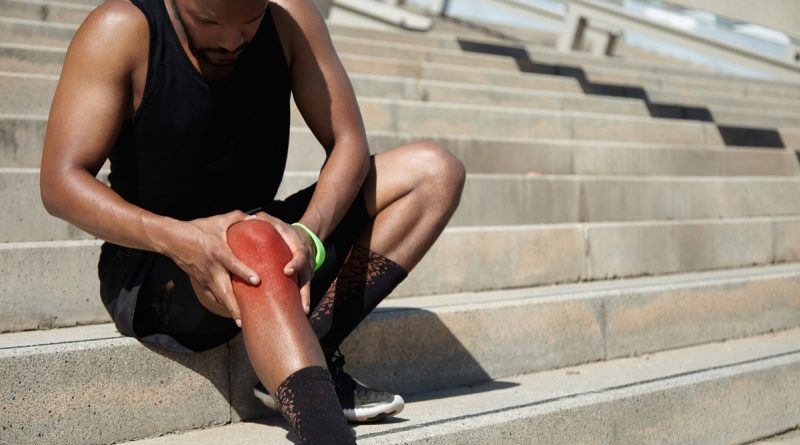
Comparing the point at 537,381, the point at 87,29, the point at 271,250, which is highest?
the point at 87,29

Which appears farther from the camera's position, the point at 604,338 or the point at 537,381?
the point at 604,338

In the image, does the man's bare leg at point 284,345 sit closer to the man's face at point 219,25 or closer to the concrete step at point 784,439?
the man's face at point 219,25

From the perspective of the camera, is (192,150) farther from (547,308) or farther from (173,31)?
(547,308)

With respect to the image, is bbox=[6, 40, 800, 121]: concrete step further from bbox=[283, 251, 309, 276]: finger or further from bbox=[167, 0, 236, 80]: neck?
bbox=[283, 251, 309, 276]: finger

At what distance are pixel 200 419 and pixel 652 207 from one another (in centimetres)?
285

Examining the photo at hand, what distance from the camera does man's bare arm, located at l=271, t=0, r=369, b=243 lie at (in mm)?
2496

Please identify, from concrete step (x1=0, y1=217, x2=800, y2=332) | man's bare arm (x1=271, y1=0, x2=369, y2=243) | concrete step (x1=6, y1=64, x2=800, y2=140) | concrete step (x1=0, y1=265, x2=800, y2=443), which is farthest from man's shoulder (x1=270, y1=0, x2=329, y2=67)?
concrete step (x1=6, y1=64, x2=800, y2=140)

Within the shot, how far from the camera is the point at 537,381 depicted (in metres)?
3.14

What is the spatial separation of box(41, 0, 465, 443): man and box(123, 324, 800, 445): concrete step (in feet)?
0.55

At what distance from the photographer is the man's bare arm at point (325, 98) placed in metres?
2.50

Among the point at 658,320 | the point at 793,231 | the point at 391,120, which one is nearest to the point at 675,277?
the point at 658,320

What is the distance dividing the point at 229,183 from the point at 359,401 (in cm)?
60

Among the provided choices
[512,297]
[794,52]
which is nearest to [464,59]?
[794,52]

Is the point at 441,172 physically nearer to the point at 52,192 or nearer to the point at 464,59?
the point at 52,192
